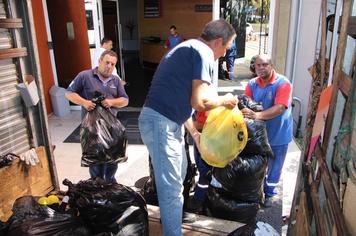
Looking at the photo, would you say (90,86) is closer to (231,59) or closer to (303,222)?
(303,222)

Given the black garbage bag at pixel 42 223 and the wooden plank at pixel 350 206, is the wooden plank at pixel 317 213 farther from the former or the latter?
the black garbage bag at pixel 42 223

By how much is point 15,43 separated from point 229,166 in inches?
82.5

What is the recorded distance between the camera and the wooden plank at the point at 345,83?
1.25 m

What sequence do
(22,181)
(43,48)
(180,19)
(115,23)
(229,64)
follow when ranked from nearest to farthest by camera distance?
(22,181) < (43,48) < (115,23) < (229,64) < (180,19)

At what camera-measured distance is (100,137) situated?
2857 mm

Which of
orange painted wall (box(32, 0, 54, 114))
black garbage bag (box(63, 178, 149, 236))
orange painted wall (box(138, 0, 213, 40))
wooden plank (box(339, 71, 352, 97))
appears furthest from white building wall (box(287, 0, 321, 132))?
orange painted wall (box(138, 0, 213, 40))

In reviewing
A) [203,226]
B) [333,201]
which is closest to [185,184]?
[203,226]

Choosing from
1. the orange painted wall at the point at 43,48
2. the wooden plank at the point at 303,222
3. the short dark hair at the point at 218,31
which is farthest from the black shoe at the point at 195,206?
the orange painted wall at the point at 43,48

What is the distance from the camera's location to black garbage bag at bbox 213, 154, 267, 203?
102 inches

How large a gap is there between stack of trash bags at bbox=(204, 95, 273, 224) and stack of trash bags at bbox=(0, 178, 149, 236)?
0.73m

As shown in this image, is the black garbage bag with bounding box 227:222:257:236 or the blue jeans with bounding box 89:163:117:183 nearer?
the black garbage bag with bounding box 227:222:257:236

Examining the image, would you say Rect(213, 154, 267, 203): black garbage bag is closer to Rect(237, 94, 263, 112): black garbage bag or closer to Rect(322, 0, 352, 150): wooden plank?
Rect(237, 94, 263, 112): black garbage bag

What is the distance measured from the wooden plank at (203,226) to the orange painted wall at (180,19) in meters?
8.20

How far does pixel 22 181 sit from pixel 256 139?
6.78 feet
